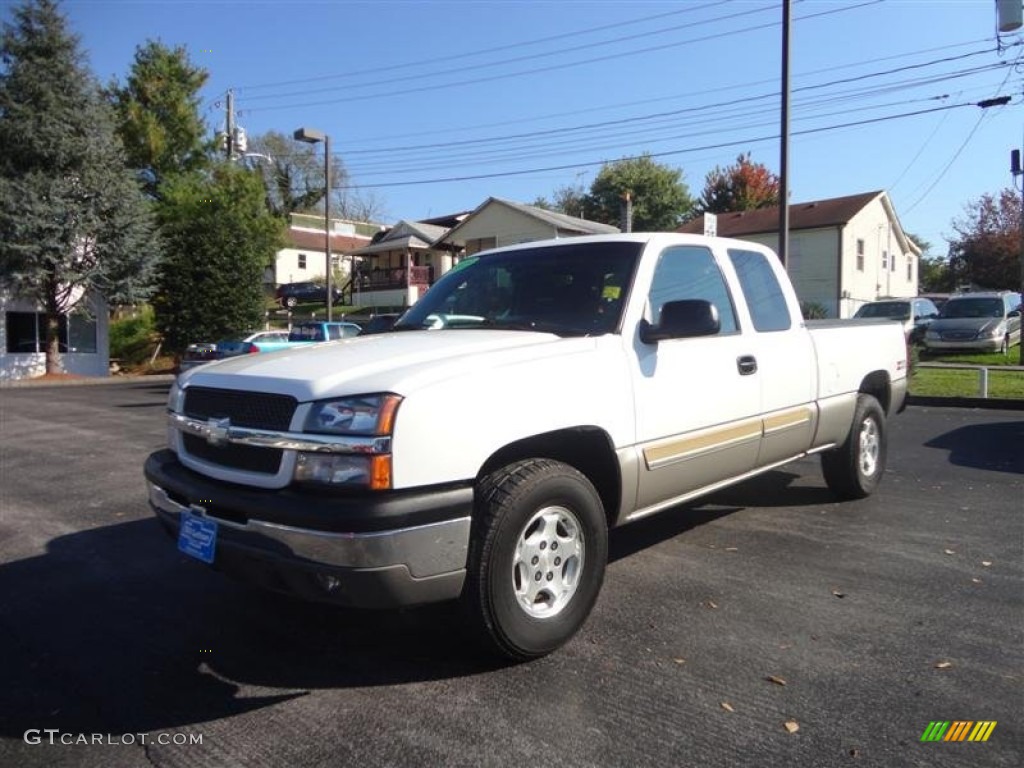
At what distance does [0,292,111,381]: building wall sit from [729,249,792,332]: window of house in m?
25.4

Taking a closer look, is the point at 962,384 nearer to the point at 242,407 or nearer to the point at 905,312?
the point at 905,312

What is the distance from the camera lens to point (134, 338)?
29984mm

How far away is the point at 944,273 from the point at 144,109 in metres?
52.8

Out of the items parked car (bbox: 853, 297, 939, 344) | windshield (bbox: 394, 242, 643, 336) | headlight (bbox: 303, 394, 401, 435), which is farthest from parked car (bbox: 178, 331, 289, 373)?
parked car (bbox: 853, 297, 939, 344)

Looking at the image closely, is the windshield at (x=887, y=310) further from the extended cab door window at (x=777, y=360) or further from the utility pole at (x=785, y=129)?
the extended cab door window at (x=777, y=360)

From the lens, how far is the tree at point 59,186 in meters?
22.8

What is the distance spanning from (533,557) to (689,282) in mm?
2038

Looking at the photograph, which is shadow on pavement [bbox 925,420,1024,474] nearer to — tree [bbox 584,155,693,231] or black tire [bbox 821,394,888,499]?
black tire [bbox 821,394,888,499]

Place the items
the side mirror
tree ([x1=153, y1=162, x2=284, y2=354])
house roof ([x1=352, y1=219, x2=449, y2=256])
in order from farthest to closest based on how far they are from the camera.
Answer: house roof ([x1=352, y1=219, x2=449, y2=256]) < tree ([x1=153, y1=162, x2=284, y2=354]) < the side mirror

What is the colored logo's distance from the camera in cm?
278

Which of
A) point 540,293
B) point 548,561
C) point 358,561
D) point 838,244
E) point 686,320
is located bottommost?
point 548,561

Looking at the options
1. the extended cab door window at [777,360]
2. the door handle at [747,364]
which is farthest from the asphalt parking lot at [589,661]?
the door handle at [747,364]

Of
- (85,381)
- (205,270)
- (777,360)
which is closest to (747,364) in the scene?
(777,360)

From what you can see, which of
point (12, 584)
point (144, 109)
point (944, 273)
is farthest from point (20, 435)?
point (944, 273)
